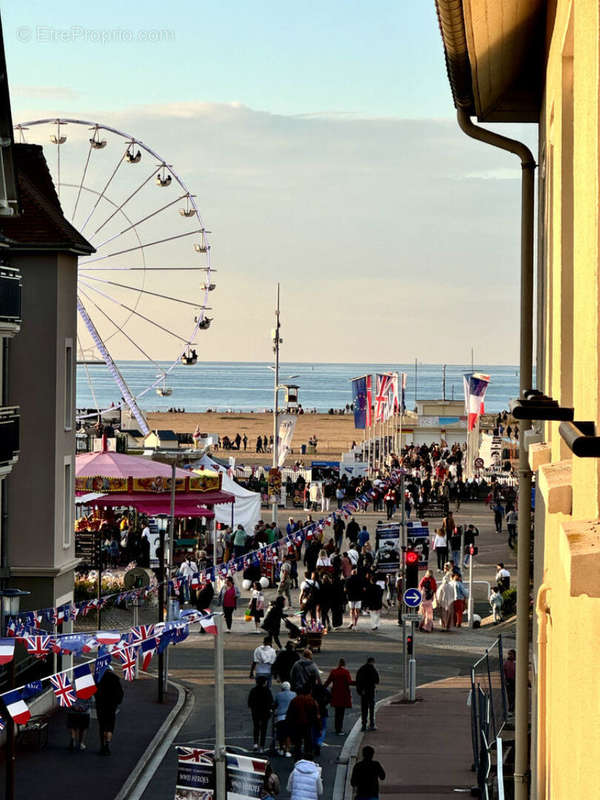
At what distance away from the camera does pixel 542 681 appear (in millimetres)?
8281

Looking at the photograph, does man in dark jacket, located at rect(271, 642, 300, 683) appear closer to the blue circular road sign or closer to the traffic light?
the blue circular road sign

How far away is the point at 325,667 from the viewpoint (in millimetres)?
28797

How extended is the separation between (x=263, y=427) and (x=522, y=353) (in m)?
133

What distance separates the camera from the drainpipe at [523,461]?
9.27 m

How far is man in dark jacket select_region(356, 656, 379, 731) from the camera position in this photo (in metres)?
23.1

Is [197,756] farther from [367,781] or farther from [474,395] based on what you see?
[474,395]

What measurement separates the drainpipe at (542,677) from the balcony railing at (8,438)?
44.9ft

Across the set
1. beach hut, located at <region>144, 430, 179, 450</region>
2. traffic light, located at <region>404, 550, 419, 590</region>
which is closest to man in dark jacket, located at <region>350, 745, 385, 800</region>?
traffic light, located at <region>404, 550, 419, 590</region>

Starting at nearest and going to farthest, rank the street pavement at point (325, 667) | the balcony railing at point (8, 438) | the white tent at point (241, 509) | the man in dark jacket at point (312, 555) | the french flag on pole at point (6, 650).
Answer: the french flag on pole at point (6, 650)
the balcony railing at point (8, 438)
the street pavement at point (325, 667)
the man in dark jacket at point (312, 555)
the white tent at point (241, 509)

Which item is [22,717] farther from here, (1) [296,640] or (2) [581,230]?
(1) [296,640]

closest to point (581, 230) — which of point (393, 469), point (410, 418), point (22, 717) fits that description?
point (22, 717)

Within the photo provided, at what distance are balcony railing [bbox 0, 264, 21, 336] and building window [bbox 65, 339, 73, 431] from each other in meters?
3.98

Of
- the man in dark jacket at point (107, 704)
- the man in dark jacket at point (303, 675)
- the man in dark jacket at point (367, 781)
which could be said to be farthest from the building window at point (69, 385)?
the man in dark jacket at point (367, 781)

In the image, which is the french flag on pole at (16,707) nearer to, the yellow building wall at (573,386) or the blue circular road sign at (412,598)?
the yellow building wall at (573,386)
